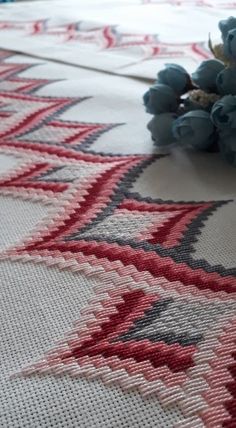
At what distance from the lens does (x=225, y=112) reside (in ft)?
1.90

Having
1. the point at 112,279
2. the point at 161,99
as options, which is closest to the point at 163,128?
the point at 161,99

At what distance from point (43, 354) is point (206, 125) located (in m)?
0.31

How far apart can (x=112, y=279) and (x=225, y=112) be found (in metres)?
0.21

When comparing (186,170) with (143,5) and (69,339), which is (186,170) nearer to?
(69,339)

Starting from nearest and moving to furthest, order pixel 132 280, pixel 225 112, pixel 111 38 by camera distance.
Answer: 1. pixel 132 280
2. pixel 225 112
3. pixel 111 38

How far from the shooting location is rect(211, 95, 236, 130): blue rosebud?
0.58 meters

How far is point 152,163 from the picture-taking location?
648 millimetres

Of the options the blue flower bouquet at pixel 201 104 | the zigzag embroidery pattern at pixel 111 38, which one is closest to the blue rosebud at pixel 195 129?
the blue flower bouquet at pixel 201 104

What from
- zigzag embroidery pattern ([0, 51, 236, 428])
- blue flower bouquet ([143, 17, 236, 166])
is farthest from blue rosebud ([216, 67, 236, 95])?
zigzag embroidery pattern ([0, 51, 236, 428])

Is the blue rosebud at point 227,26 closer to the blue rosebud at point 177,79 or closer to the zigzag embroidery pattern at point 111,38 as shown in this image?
the blue rosebud at point 177,79

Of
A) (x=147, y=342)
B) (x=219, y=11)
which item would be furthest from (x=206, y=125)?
(x=219, y=11)

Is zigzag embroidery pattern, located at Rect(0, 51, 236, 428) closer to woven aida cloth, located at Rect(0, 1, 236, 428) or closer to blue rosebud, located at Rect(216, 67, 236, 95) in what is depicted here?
woven aida cloth, located at Rect(0, 1, 236, 428)

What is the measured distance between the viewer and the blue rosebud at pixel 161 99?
652mm

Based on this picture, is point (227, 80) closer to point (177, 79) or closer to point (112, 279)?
point (177, 79)
